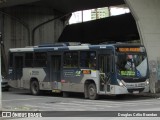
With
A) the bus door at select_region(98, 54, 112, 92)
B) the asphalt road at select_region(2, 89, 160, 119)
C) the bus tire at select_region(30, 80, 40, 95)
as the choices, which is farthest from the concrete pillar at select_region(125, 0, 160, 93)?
the bus tire at select_region(30, 80, 40, 95)

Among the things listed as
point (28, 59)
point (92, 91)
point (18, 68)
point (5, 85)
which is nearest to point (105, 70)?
point (92, 91)

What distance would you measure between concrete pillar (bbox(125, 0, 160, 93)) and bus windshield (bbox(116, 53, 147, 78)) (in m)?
4.08

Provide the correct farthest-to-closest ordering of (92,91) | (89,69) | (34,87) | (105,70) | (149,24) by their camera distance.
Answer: (149,24)
(34,87)
(92,91)
(89,69)
(105,70)

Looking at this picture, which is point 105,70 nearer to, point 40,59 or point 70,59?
point 70,59

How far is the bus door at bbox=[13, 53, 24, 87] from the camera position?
3023cm

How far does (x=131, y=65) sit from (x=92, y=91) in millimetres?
2452

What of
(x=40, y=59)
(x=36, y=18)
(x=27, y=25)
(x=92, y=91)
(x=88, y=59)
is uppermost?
(x=36, y=18)

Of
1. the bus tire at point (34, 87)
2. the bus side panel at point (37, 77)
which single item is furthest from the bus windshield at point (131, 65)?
the bus tire at point (34, 87)

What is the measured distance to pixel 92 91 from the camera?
82.8ft

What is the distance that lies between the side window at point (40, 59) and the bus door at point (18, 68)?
4.79 ft

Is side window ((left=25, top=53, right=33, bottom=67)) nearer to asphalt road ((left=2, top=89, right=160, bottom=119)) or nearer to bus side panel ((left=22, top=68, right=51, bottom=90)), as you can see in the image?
bus side panel ((left=22, top=68, right=51, bottom=90))

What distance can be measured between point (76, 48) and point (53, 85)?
2987 millimetres

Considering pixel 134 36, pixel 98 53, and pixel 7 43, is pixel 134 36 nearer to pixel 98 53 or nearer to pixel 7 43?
pixel 7 43

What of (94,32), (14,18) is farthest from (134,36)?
(14,18)
